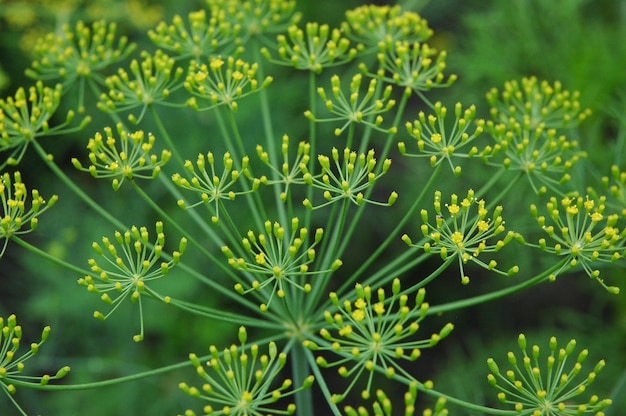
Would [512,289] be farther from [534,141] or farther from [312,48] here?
[312,48]

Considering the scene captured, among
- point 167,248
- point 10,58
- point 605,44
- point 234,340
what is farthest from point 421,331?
point 10,58

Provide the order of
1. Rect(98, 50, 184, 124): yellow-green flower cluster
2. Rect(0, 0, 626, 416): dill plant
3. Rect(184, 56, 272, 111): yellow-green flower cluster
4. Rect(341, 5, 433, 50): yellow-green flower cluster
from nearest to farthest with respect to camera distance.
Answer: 1. Rect(0, 0, 626, 416): dill plant
2. Rect(184, 56, 272, 111): yellow-green flower cluster
3. Rect(98, 50, 184, 124): yellow-green flower cluster
4. Rect(341, 5, 433, 50): yellow-green flower cluster

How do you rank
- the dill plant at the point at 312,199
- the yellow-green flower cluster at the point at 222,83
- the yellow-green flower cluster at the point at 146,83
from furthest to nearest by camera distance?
the yellow-green flower cluster at the point at 146,83 < the yellow-green flower cluster at the point at 222,83 < the dill plant at the point at 312,199

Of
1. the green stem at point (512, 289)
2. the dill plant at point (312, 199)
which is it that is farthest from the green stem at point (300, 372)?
the green stem at point (512, 289)

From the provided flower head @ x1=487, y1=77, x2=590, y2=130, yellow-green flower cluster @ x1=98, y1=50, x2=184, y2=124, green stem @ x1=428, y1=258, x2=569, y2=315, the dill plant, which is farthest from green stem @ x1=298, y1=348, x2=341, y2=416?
flower head @ x1=487, y1=77, x2=590, y2=130

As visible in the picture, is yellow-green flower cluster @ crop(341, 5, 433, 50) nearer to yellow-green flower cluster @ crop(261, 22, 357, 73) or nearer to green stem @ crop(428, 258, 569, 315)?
yellow-green flower cluster @ crop(261, 22, 357, 73)

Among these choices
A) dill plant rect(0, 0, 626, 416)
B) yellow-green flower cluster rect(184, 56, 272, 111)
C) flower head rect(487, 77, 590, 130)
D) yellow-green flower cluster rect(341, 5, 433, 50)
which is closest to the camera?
dill plant rect(0, 0, 626, 416)

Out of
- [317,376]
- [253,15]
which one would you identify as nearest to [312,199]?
[253,15]

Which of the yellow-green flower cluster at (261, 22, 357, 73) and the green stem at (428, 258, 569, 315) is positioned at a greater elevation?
the yellow-green flower cluster at (261, 22, 357, 73)

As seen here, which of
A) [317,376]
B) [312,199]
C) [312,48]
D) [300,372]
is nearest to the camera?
[317,376]

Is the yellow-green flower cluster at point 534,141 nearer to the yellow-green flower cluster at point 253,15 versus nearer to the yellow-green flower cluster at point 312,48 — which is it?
the yellow-green flower cluster at point 312,48
